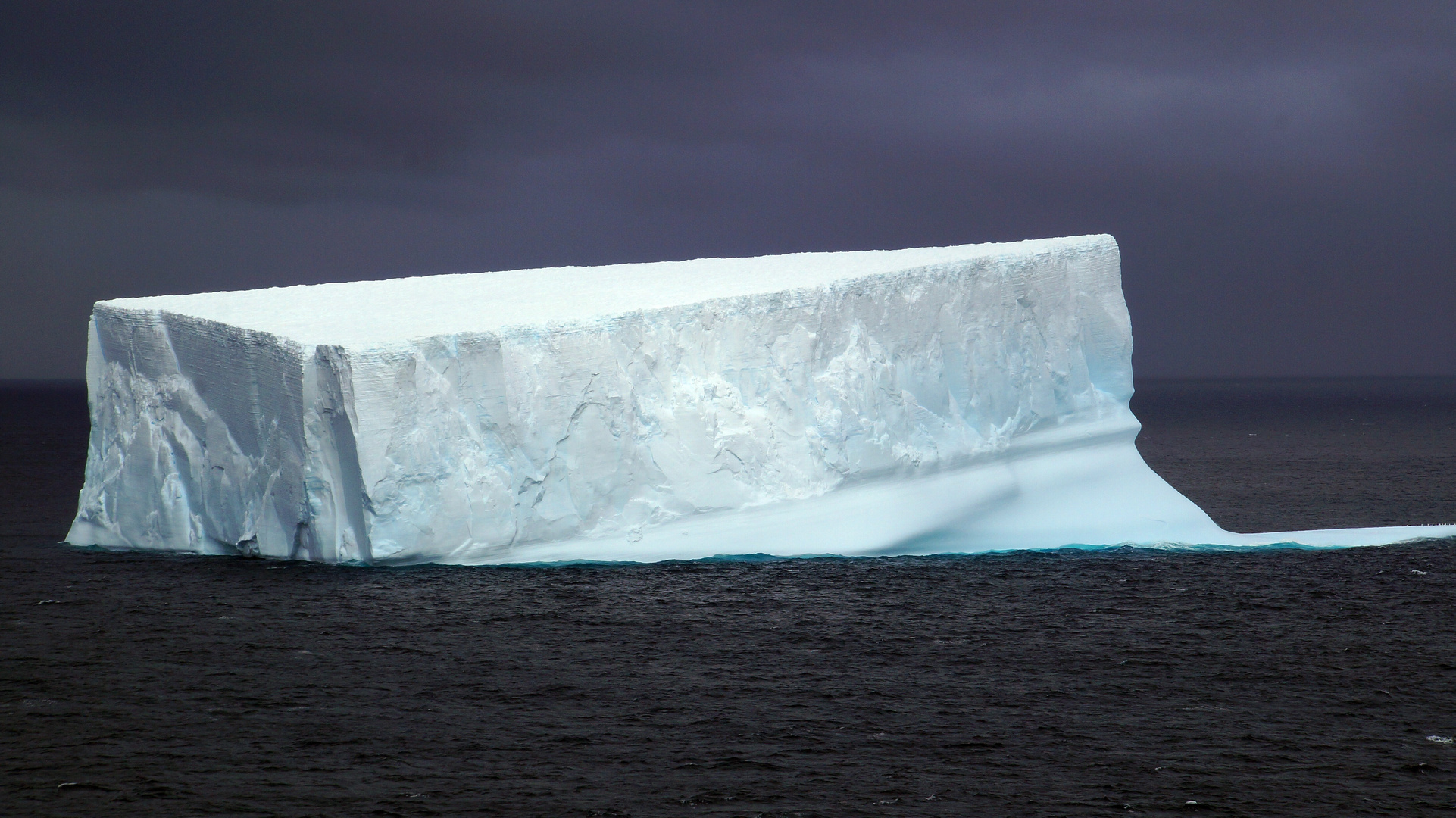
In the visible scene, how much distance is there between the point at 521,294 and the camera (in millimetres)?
17812

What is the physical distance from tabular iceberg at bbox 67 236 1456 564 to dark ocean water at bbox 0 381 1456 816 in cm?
56

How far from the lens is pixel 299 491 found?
1493 centimetres

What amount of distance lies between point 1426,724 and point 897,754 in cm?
416

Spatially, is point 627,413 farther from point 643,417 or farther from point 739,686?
point 739,686

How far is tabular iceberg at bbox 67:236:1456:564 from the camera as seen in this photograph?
1466cm

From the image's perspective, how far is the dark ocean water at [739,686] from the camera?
806 cm

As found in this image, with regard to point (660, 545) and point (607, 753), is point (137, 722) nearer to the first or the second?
point (607, 753)

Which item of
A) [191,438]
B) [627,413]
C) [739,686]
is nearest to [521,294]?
[627,413]

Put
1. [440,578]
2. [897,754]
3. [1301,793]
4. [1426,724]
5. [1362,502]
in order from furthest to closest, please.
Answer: [1362,502], [440,578], [1426,724], [897,754], [1301,793]

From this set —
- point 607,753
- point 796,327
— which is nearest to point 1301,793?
point 607,753

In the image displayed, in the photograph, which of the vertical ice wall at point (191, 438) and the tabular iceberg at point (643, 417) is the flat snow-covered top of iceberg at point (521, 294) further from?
the vertical ice wall at point (191, 438)

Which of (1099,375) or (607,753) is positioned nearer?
(607,753)

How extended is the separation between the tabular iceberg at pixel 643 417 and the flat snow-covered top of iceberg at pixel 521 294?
8 centimetres

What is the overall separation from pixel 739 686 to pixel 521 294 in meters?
8.90
